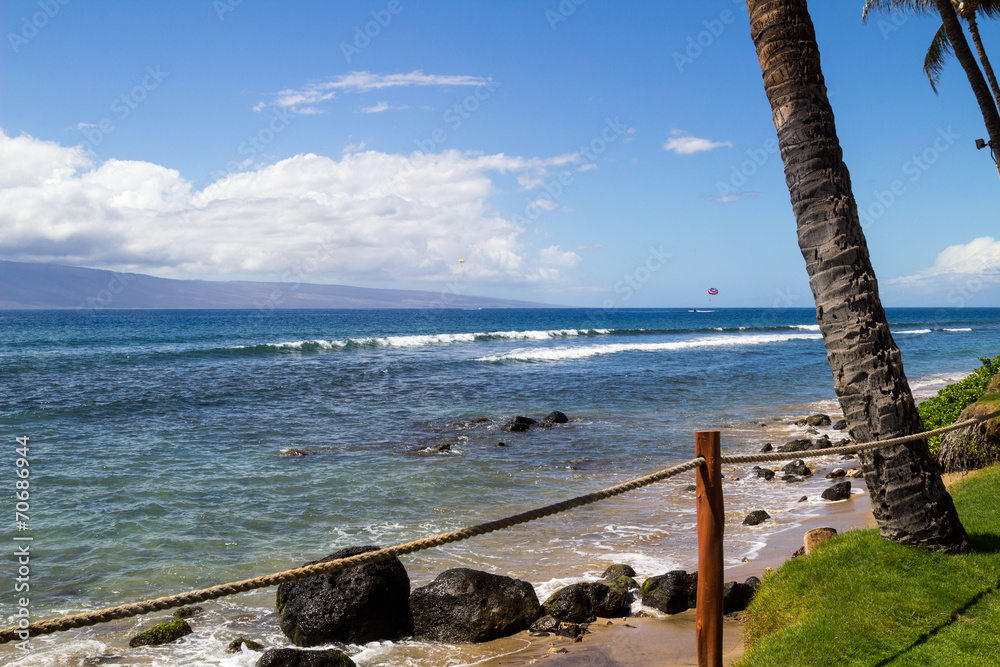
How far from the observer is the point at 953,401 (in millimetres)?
10430

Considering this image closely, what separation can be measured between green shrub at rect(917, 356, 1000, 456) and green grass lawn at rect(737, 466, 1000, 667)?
4844 mm

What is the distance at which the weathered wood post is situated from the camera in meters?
3.47

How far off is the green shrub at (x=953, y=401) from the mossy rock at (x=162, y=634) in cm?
961

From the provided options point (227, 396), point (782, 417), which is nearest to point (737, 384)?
point (782, 417)

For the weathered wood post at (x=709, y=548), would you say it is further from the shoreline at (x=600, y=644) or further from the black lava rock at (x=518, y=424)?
the black lava rock at (x=518, y=424)

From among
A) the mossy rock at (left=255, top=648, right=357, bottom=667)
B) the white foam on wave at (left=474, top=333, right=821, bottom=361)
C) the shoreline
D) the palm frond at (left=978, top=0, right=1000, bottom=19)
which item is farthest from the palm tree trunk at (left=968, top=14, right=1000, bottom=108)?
the white foam on wave at (left=474, top=333, right=821, bottom=361)

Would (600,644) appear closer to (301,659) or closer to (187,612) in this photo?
(301,659)

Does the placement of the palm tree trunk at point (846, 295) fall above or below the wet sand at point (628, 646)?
above

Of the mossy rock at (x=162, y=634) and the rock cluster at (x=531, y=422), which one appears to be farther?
the rock cluster at (x=531, y=422)

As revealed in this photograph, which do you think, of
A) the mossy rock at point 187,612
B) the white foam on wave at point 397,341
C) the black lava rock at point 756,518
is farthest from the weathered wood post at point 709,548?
the white foam on wave at point 397,341

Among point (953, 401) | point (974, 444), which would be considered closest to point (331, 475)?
point (974, 444)

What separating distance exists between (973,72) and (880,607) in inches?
469

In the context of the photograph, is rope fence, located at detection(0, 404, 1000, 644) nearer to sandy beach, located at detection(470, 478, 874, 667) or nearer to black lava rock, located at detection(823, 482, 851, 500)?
sandy beach, located at detection(470, 478, 874, 667)

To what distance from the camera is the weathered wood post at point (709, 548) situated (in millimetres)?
3469
